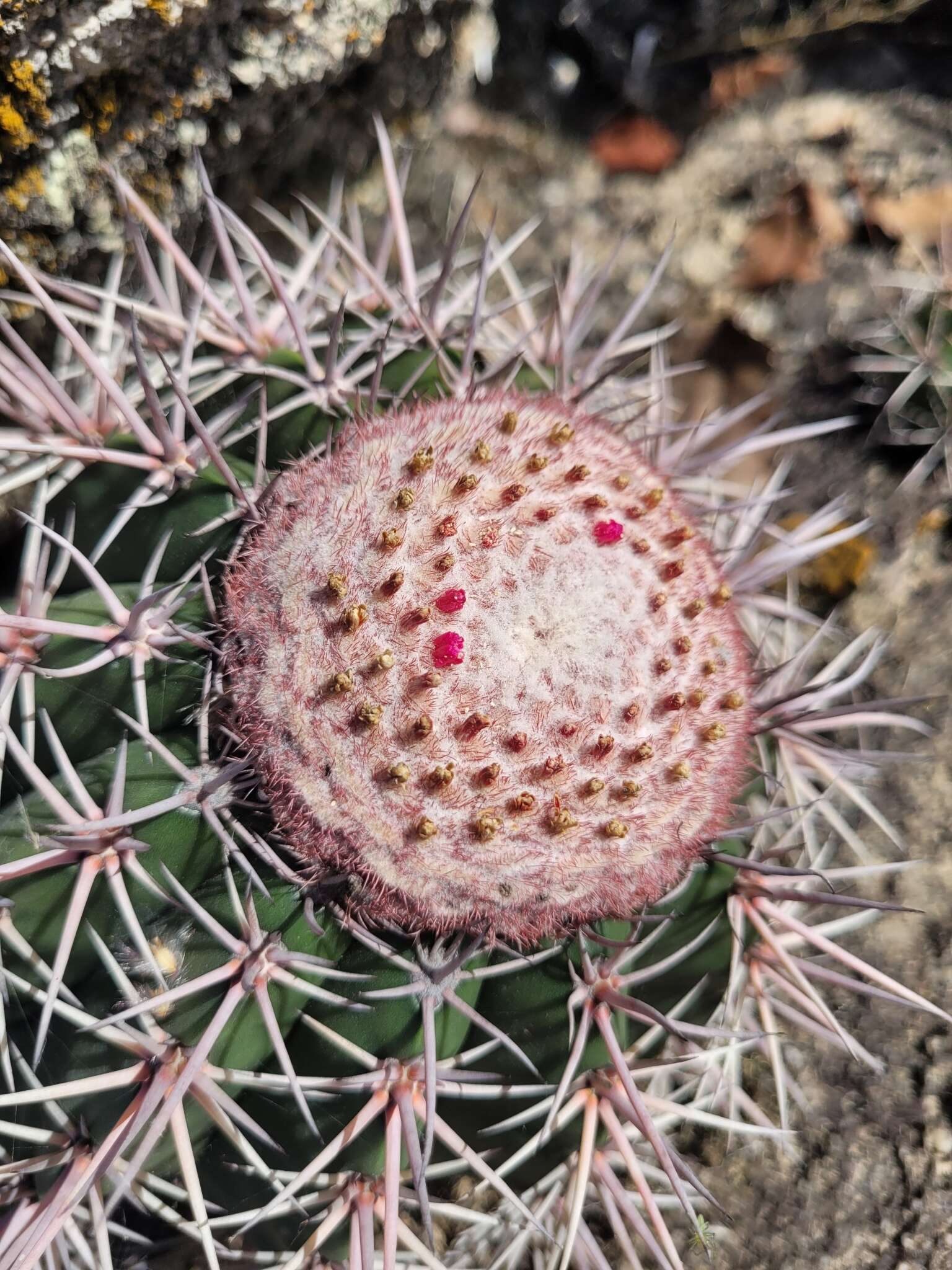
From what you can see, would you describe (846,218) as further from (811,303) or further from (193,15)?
(193,15)

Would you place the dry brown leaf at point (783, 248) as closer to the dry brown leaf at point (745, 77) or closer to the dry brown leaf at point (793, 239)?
the dry brown leaf at point (793, 239)

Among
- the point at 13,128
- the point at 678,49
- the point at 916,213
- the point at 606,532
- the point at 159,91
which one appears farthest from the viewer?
the point at 678,49

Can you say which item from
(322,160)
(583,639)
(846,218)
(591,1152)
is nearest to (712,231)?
(846,218)

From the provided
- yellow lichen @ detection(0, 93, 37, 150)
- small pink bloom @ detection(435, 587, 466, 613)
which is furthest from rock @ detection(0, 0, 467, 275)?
small pink bloom @ detection(435, 587, 466, 613)

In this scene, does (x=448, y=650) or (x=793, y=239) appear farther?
(x=793, y=239)

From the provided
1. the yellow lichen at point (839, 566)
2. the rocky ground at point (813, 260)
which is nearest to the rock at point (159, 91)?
the rocky ground at point (813, 260)

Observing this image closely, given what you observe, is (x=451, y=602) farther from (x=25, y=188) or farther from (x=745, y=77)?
(x=745, y=77)

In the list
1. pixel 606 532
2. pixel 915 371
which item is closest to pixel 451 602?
pixel 606 532
